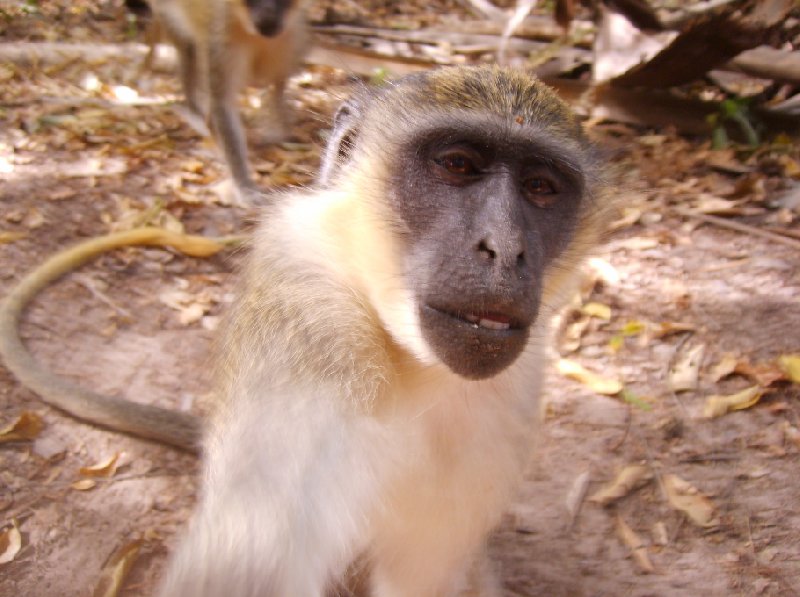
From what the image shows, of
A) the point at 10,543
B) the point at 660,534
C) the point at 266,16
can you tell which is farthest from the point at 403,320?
the point at 266,16

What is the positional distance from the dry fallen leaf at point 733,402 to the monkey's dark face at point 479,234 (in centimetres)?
153

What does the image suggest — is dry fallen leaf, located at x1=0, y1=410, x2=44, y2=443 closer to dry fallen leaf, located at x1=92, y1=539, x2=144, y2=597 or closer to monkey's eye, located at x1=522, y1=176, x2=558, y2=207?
dry fallen leaf, located at x1=92, y1=539, x2=144, y2=597

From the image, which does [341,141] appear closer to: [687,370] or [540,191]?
[540,191]

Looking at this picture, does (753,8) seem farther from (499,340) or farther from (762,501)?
(499,340)

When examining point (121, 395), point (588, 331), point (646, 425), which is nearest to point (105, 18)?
point (121, 395)

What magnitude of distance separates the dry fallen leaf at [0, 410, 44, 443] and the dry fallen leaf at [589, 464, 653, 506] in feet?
6.94

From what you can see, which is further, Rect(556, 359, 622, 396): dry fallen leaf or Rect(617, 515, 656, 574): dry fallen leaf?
Rect(556, 359, 622, 396): dry fallen leaf

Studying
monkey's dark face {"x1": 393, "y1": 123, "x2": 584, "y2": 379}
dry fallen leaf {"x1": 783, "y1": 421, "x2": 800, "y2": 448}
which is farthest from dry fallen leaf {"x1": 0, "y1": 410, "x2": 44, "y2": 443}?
dry fallen leaf {"x1": 783, "y1": 421, "x2": 800, "y2": 448}

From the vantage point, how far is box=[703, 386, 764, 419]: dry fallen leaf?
3.08m

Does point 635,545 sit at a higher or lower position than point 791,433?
lower

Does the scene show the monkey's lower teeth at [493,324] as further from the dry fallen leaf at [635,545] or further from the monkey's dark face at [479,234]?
the dry fallen leaf at [635,545]

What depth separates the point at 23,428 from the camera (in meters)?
2.85

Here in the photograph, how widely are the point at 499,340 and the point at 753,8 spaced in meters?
3.96

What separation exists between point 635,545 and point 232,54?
14.3 ft
